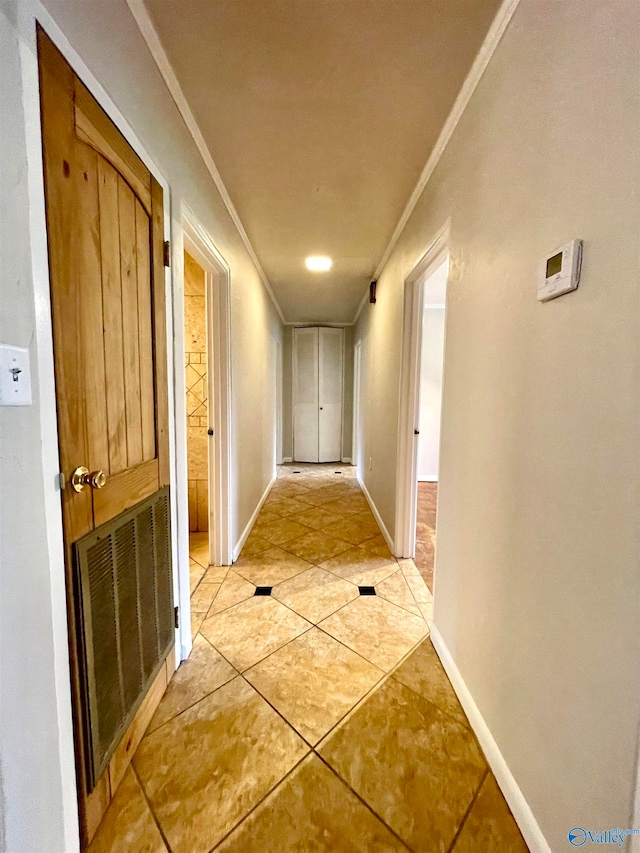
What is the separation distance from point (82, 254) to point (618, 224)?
1.19 meters

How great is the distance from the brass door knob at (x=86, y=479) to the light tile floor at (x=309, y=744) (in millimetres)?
940

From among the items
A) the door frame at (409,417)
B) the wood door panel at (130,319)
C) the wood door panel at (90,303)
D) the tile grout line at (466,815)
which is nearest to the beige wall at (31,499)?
the wood door panel at (90,303)

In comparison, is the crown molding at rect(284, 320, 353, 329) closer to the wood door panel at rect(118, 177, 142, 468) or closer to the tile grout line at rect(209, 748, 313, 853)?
the wood door panel at rect(118, 177, 142, 468)

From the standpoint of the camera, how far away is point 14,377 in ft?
2.12

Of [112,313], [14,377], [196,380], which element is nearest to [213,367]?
[196,380]

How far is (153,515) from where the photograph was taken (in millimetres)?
1194

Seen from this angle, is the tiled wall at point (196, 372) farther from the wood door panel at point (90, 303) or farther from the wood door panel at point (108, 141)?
the wood door panel at point (90, 303)

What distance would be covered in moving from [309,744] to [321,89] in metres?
2.40

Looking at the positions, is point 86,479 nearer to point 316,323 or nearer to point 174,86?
point 174,86

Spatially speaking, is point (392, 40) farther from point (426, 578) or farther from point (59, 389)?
point (426, 578)

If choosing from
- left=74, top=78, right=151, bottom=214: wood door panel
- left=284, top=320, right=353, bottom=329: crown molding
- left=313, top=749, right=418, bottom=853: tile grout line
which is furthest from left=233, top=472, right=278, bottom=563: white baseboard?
left=284, top=320, right=353, bottom=329: crown molding

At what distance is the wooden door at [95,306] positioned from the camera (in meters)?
0.75

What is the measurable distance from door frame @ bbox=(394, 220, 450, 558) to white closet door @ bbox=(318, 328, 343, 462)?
3.21m

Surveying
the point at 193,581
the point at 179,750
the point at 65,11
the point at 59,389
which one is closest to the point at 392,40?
the point at 65,11
